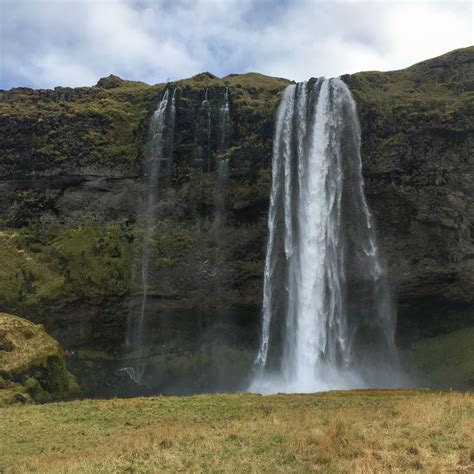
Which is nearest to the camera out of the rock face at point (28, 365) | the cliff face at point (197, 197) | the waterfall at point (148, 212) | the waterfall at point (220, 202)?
the rock face at point (28, 365)

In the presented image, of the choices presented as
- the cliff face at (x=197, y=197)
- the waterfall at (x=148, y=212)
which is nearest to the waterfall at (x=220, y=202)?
the cliff face at (x=197, y=197)

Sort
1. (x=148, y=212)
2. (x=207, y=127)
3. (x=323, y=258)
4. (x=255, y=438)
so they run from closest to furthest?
(x=255, y=438) → (x=323, y=258) → (x=148, y=212) → (x=207, y=127)

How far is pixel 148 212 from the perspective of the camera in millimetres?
57125

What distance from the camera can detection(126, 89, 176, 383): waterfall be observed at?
53281 mm

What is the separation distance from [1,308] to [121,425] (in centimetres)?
3247

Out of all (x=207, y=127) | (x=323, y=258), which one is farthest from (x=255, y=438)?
(x=207, y=127)

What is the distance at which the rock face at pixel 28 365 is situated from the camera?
122ft

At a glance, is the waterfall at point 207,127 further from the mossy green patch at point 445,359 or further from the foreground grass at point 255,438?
the foreground grass at point 255,438

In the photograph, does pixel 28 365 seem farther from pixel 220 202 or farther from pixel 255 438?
pixel 255 438

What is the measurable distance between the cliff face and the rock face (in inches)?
392

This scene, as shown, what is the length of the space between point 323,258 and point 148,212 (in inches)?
753

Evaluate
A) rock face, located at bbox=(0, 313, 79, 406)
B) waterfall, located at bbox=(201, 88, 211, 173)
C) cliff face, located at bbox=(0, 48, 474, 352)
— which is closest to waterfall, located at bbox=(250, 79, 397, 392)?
Answer: cliff face, located at bbox=(0, 48, 474, 352)

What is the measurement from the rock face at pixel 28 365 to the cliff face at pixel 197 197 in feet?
32.7

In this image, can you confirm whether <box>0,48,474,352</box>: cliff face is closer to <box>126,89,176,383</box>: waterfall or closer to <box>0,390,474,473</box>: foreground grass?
<box>126,89,176,383</box>: waterfall
